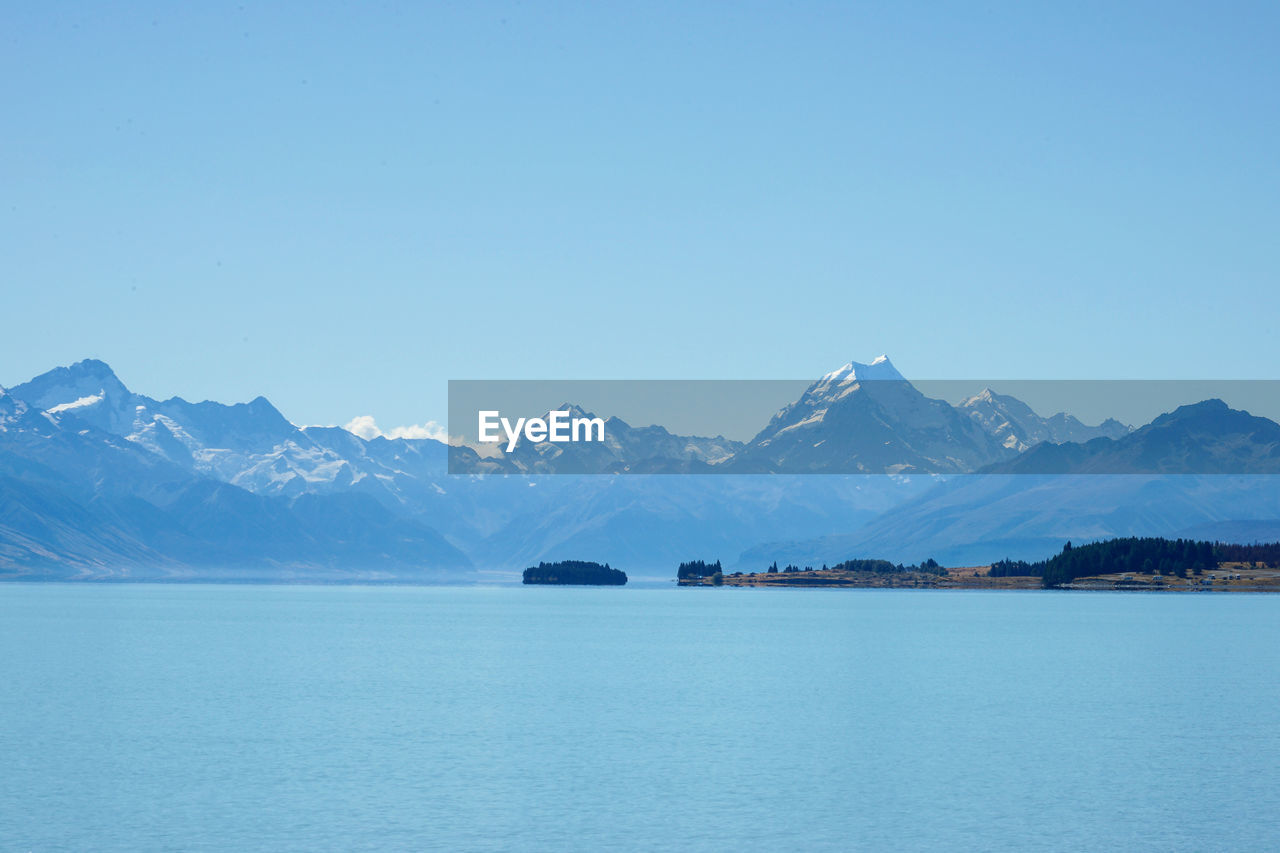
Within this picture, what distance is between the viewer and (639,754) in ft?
236

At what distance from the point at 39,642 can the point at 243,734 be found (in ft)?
328

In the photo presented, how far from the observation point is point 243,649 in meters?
155

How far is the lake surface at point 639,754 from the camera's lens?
174 ft

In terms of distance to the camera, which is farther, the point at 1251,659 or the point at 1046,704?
the point at 1251,659

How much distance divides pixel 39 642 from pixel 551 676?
8070 cm

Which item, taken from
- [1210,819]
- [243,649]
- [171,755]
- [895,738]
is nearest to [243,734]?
[171,755]

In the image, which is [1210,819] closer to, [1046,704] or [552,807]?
[552,807]

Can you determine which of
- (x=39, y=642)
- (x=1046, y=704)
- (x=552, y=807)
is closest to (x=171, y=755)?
(x=552, y=807)

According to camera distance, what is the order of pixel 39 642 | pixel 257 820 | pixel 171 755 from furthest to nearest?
pixel 39 642 → pixel 171 755 → pixel 257 820

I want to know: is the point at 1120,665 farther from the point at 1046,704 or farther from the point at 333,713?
the point at 333,713

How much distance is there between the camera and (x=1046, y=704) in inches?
3750

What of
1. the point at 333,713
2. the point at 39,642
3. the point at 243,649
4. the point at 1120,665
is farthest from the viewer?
the point at 39,642

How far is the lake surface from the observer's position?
53.1m

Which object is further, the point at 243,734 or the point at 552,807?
the point at 243,734
